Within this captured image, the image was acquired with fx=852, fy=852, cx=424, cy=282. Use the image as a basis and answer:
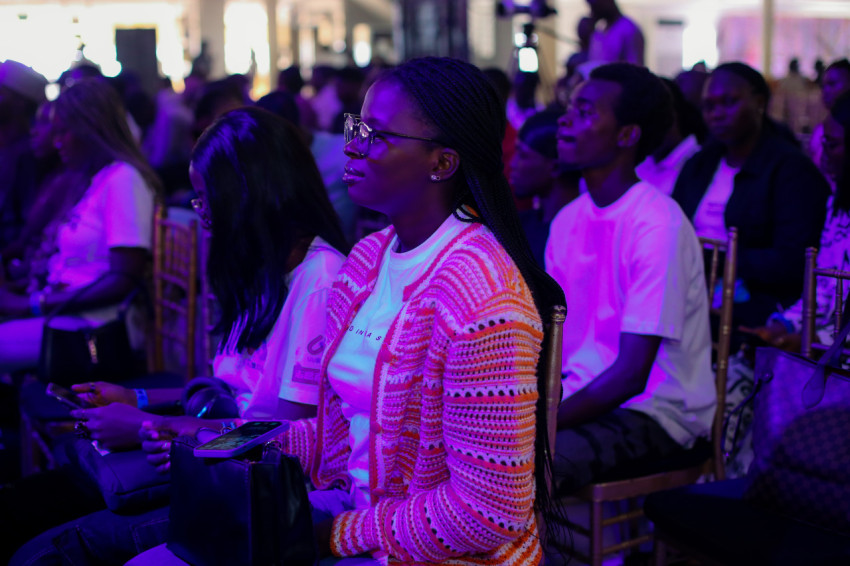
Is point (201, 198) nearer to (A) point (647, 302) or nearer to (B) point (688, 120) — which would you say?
(A) point (647, 302)

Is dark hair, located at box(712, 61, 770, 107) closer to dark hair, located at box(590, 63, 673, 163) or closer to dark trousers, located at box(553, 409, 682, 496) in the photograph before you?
dark hair, located at box(590, 63, 673, 163)

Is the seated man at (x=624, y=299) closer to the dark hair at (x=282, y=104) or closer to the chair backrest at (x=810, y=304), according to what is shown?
the chair backrest at (x=810, y=304)

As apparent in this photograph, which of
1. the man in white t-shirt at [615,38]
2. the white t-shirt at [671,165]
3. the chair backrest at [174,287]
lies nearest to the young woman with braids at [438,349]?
the chair backrest at [174,287]

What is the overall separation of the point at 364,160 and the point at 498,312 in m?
0.34

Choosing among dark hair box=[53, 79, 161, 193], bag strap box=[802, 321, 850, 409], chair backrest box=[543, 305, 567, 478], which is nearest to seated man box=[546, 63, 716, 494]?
bag strap box=[802, 321, 850, 409]

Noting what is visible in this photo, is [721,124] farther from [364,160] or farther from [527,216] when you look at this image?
[364,160]

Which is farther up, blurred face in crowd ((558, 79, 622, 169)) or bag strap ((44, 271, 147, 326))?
blurred face in crowd ((558, 79, 622, 169))

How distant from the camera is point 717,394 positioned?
2.24 metres

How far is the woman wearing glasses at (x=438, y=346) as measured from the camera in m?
1.20

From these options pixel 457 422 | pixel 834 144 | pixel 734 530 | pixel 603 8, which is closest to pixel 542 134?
pixel 834 144

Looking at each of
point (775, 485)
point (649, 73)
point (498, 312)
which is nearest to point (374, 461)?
point (498, 312)

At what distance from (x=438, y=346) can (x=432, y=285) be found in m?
0.10

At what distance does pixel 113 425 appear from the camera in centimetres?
174

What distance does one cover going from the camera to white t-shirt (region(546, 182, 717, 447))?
1965 millimetres
